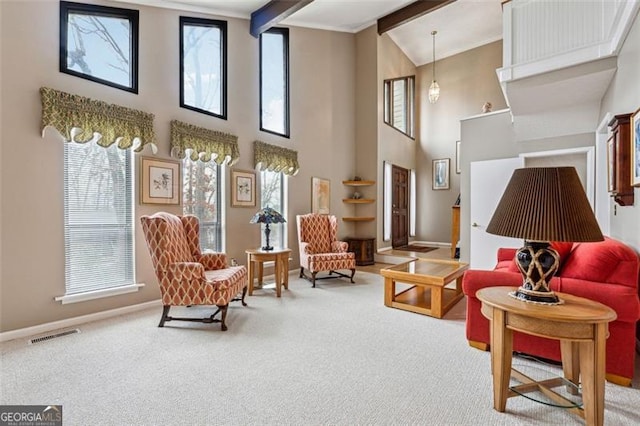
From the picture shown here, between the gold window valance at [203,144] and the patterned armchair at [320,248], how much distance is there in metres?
1.54

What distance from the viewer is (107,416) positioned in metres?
1.65

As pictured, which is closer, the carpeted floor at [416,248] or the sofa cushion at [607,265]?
the sofa cushion at [607,265]

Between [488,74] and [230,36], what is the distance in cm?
642

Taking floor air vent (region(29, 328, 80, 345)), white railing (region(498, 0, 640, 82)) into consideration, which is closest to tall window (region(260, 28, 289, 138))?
white railing (region(498, 0, 640, 82))

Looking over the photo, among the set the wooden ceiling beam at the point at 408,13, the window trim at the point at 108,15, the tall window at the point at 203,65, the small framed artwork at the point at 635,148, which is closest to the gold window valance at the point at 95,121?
the window trim at the point at 108,15

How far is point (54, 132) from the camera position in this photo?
2914 mm

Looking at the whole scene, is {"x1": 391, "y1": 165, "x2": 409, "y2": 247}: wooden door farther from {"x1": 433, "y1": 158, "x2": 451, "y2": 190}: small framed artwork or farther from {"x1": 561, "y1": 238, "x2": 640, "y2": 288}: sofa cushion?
{"x1": 561, "y1": 238, "x2": 640, "y2": 288}: sofa cushion

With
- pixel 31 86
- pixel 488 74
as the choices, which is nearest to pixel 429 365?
pixel 31 86

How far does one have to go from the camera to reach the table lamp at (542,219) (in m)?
1.53

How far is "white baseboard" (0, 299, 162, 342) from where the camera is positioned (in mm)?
2662

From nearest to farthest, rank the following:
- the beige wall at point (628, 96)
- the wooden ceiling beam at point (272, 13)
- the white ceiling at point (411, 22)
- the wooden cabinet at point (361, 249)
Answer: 1. the beige wall at point (628, 96)
2. the wooden ceiling beam at point (272, 13)
3. the white ceiling at point (411, 22)
4. the wooden cabinet at point (361, 249)

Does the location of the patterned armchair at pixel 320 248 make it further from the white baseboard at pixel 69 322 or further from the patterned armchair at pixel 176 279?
the white baseboard at pixel 69 322

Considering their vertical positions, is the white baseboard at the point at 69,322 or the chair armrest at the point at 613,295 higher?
the chair armrest at the point at 613,295

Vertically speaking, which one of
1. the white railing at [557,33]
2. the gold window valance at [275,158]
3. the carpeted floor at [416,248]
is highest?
the white railing at [557,33]
